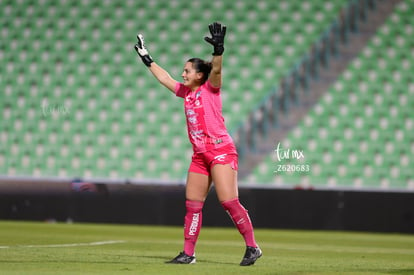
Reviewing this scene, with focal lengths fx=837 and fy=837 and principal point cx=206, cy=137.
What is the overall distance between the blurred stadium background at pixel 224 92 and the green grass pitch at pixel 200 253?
2808mm

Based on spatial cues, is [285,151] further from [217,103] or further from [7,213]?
[217,103]

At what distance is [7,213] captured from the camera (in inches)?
623

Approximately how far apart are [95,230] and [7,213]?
3.29 metres

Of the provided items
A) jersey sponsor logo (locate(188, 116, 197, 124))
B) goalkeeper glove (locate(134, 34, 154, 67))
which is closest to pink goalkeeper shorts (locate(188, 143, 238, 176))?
jersey sponsor logo (locate(188, 116, 197, 124))

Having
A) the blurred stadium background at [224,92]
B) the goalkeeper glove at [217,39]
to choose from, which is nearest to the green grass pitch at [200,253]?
the goalkeeper glove at [217,39]

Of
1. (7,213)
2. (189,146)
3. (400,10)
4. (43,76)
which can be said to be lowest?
(7,213)

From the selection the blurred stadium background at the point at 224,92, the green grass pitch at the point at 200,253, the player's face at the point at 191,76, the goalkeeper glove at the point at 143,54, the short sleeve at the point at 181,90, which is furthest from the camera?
the blurred stadium background at the point at 224,92

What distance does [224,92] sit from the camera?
17156 mm

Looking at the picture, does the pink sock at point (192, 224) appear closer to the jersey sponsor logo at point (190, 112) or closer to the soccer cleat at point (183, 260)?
the soccer cleat at point (183, 260)

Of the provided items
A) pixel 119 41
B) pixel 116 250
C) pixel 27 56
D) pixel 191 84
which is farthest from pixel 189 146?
pixel 191 84

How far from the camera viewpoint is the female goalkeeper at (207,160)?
6770 millimetres

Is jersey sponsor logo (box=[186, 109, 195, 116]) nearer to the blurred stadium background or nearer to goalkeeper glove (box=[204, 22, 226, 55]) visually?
goalkeeper glove (box=[204, 22, 226, 55])

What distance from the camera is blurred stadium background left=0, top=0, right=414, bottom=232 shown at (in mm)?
16375

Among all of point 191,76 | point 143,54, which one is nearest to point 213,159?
point 191,76
